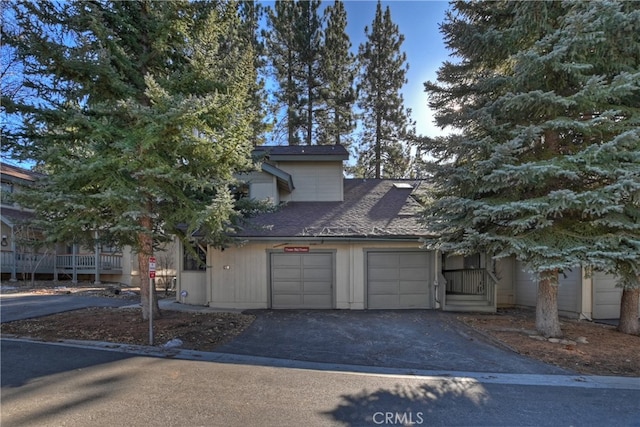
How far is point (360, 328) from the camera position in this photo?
30.7 feet

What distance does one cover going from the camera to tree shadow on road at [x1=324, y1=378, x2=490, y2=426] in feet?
14.3

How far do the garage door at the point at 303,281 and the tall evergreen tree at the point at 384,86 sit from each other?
43.7 ft

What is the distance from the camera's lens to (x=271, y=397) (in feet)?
16.2

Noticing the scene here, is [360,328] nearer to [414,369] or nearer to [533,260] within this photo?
[414,369]

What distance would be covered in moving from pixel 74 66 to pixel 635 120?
37.4ft

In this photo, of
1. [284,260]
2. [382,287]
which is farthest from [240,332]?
[382,287]

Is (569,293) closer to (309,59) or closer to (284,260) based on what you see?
(284,260)

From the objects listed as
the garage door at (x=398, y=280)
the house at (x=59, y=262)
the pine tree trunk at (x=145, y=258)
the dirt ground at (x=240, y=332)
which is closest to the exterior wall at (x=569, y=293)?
the dirt ground at (x=240, y=332)

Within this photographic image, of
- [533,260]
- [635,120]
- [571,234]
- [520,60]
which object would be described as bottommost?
[533,260]

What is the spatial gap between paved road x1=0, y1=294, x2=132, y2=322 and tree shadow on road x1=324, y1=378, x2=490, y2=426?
31.8ft

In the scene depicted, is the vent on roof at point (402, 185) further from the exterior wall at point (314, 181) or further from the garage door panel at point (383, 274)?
the garage door panel at point (383, 274)

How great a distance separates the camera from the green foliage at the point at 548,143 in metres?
6.92

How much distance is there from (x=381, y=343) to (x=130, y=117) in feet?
24.7

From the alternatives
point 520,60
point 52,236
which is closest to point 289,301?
point 52,236
